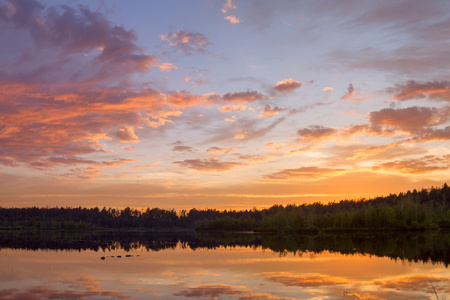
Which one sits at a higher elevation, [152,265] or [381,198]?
[381,198]

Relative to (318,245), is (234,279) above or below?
below

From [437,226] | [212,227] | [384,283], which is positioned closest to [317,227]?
[437,226]

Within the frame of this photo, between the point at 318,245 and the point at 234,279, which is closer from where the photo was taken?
the point at 234,279

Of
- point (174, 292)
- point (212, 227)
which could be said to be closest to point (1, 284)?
point (174, 292)

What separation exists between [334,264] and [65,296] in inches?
759

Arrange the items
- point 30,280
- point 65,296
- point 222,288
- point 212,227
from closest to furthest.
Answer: point 65,296 < point 222,288 < point 30,280 < point 212,227

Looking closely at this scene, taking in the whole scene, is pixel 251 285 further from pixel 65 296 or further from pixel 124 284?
pixel 65 296

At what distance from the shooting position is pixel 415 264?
30.3 m

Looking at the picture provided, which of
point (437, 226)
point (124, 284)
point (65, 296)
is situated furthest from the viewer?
point (437, 226)

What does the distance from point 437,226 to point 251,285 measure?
93.0 meters

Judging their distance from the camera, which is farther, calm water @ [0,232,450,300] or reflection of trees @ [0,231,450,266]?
reflection of trees @ [0,231,450,266]

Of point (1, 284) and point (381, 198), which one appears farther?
point (381, 198)

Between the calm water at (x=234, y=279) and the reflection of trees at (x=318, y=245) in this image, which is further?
the reflection of trees at (x=318, y=245)

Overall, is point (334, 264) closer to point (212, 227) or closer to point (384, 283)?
point (384, 283)
